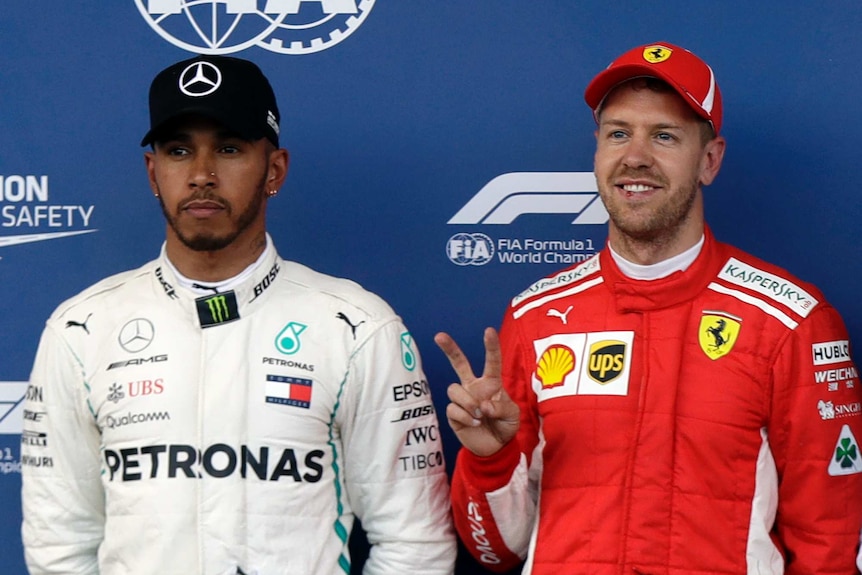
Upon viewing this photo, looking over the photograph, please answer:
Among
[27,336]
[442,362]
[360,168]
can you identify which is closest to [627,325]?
[442,362]

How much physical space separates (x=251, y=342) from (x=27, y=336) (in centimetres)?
64

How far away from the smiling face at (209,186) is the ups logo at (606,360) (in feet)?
1.84

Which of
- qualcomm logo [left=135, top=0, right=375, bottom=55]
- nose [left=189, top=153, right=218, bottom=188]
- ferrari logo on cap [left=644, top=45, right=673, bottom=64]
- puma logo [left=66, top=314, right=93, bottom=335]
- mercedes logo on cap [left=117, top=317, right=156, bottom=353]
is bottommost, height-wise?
mercedes logo on cap [left=117, top=317, right=156, bottom=353]

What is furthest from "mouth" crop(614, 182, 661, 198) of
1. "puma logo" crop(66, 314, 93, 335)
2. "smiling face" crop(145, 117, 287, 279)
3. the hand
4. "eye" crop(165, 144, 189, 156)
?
"puma logo" crop(66, 314, 93, 335)

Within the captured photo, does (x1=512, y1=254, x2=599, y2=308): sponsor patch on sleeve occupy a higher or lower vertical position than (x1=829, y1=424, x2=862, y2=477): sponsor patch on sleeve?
higher

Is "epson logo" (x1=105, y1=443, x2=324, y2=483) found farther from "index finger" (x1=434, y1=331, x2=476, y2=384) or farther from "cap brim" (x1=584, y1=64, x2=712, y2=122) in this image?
"cap brim" (x1=584, y1=64, x2=712, y2=122)

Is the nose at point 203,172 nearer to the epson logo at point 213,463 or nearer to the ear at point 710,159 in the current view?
the epson logo at point 213,463

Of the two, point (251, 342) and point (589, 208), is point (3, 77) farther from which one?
point (589, 208)

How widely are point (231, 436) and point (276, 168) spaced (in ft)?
1.43

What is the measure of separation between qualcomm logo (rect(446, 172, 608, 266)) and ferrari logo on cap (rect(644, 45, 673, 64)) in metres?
0.39

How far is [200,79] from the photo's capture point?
1.93m

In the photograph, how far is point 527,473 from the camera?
195 cm

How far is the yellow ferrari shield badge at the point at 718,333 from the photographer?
6.15 ft

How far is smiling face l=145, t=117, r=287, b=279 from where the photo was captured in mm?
1906
